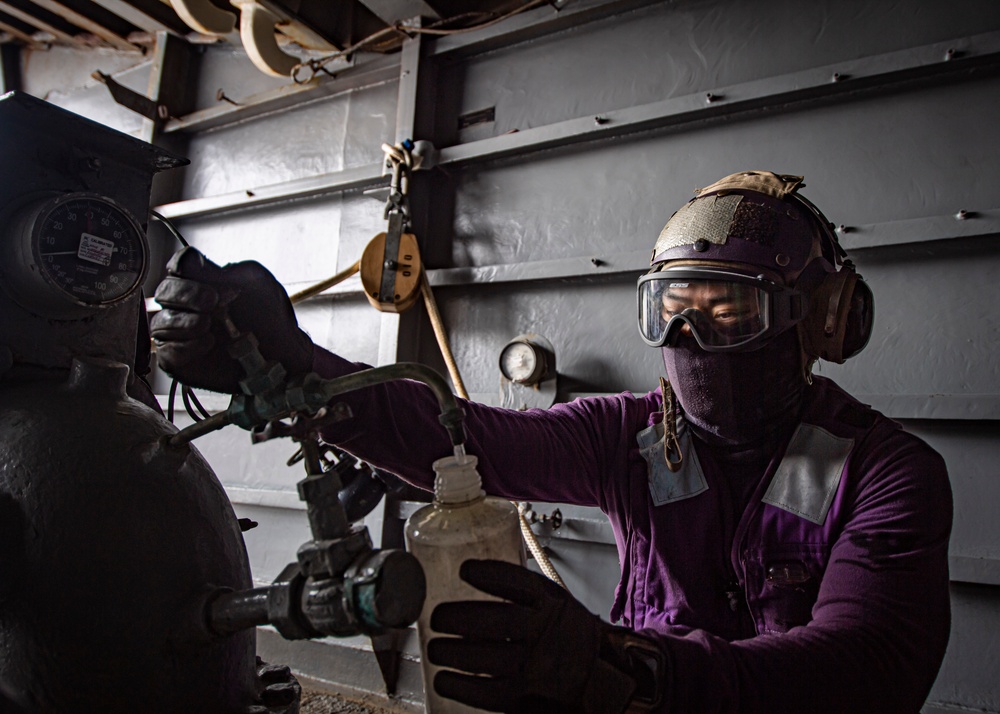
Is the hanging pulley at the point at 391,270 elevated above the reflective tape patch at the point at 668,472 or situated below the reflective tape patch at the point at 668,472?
above

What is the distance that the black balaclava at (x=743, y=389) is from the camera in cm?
133

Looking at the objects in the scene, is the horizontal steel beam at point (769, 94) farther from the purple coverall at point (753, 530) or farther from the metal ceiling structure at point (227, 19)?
the purple coverall at point (753, 530)

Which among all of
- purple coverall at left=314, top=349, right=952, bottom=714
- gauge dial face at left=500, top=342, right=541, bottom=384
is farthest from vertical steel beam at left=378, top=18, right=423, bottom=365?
purple coverall at left=314, top=349, right=952, bottom=714

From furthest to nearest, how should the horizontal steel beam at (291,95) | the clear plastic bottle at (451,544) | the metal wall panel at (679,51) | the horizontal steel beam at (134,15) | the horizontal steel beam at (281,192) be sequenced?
the horizontal steel beam at (134,15)
the horizontal steel beam at (291,95)
the horizontal steel beam at (281,192)
the metal wall panel at (679,51)
the clear plastic bottle at (451,544)

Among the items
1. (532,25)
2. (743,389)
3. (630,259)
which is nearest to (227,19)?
(532,25)

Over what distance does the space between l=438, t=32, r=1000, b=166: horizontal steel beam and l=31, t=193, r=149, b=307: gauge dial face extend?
175cm

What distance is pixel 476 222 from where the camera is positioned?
8.80ft

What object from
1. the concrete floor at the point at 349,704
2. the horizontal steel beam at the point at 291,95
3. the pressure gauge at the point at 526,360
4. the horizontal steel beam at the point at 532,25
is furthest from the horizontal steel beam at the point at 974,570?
the horizontal steel beam at the point at 291,95

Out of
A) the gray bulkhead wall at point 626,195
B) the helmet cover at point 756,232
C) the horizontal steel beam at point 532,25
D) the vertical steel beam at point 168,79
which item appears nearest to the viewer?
the helmet cover at point 756,232

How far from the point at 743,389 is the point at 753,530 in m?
0.28

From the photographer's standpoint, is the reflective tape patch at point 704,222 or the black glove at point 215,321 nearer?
the black glove at point 215,321

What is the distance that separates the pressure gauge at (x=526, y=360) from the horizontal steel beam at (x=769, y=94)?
774 mm

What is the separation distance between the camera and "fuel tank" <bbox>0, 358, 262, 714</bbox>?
0.74 m

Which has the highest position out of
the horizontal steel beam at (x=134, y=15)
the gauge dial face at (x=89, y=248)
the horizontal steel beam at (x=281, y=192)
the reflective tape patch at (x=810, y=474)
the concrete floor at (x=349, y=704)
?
the horizontal steel beam at (x=134, y=15)
